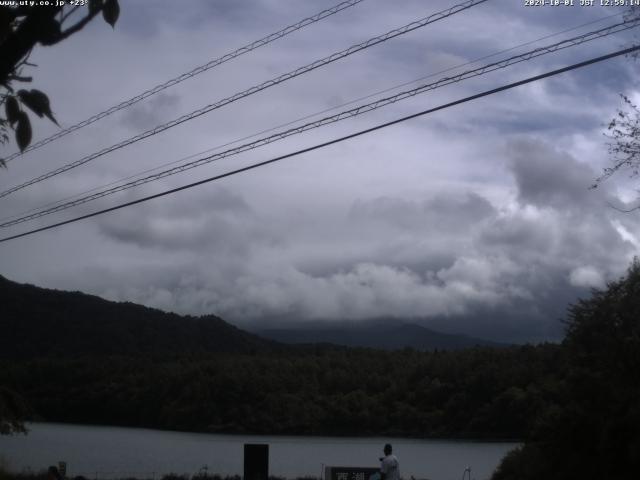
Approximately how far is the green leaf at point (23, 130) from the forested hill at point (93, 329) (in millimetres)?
58065

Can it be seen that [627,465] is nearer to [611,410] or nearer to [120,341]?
[611,410]

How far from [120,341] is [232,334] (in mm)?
25584

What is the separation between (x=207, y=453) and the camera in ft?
160

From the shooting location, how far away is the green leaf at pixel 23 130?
4031mm

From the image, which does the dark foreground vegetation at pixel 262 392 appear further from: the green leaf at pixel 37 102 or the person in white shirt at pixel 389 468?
the green leaf at pixel 37 102

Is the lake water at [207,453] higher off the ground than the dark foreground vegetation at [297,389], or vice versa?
the dark foreground vegetation at [297,389]

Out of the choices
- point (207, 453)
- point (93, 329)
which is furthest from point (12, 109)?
point (93, 329)

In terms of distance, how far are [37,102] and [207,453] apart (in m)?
46.8

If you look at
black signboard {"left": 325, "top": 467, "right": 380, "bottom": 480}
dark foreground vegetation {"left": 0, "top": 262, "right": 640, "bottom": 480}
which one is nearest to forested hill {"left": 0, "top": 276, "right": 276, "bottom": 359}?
dark foreground vegetation {"left": 0, "top": 262, "right": 640, "bottom": 480}

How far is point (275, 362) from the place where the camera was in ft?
235

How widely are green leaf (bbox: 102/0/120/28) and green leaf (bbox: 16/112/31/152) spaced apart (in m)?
0.60

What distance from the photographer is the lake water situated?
39000mm

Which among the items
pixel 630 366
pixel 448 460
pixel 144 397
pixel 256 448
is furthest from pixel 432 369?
pixel 630 366

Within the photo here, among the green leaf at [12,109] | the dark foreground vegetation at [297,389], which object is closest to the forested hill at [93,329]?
the dark foreground vegetation at [297,389]
